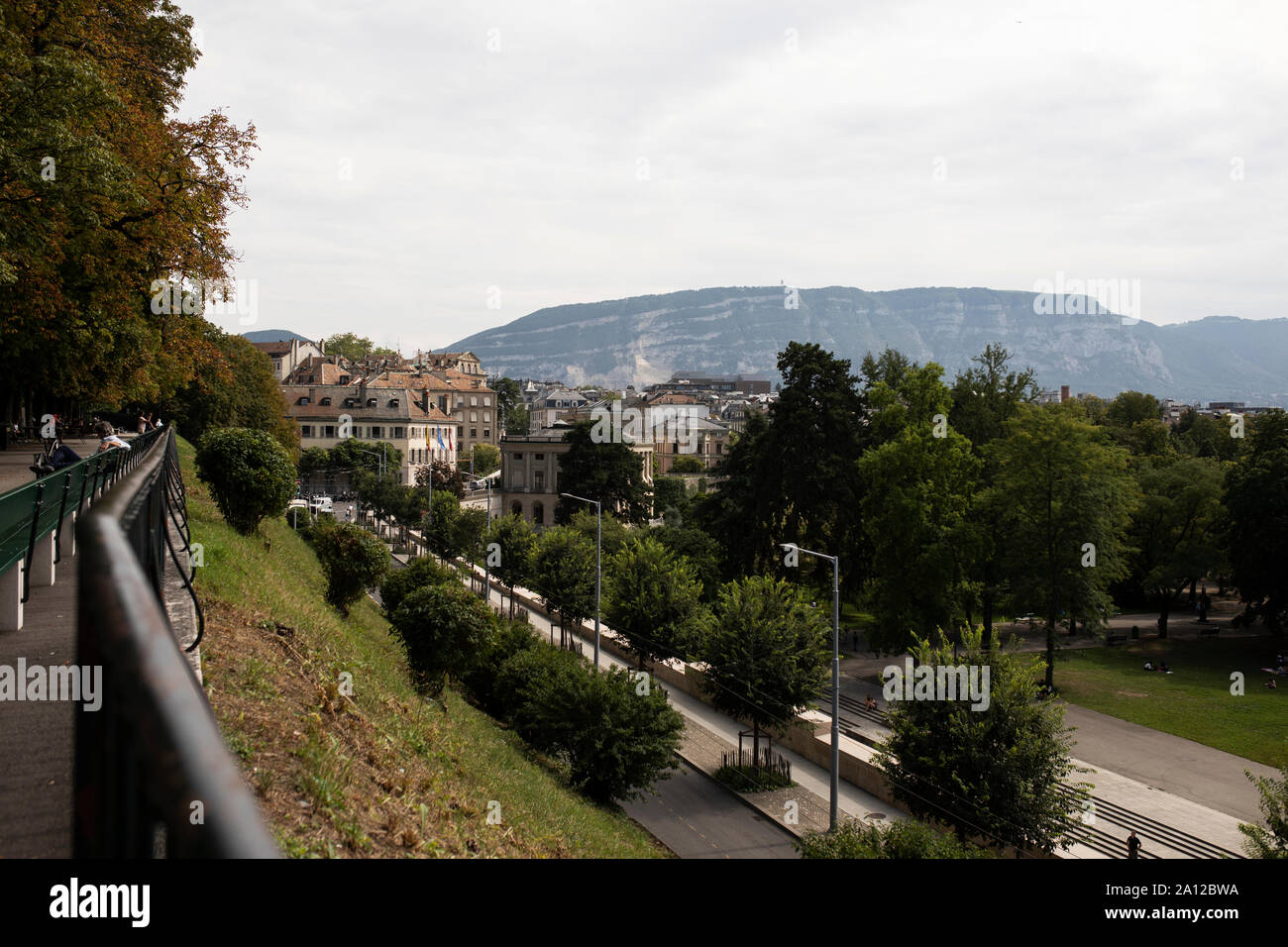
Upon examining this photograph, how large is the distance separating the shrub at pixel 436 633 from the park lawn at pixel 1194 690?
1097 inches

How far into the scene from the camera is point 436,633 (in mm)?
22641

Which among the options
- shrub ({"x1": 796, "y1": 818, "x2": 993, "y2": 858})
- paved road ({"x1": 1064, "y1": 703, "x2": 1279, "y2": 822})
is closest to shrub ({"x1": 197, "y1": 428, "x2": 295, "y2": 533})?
shrub ({"x1": 796, "y1": 818, "x2": 993, "y2": 858})

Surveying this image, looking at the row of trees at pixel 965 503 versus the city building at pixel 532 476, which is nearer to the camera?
the row of trees at pixel 965 503

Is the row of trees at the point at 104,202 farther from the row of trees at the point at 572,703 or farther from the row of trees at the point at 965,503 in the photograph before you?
the row of trees at the point at 965,503

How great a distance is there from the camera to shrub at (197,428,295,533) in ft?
71.3

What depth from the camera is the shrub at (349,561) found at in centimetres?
2508

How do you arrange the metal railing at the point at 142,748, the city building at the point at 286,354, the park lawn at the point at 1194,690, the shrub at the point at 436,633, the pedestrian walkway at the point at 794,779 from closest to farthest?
the metal railing at the point at 142,748 → the shrub at the point at 436,633 → the pedestrian walkway at the point at 794,779 → the park lawn at the point at 1194,690 → the city building at the point at 286,354

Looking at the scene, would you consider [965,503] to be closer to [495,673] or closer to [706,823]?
[706,823]

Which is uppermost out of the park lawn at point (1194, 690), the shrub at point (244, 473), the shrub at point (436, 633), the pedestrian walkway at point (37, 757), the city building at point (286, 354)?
the city building at point (286, 354)

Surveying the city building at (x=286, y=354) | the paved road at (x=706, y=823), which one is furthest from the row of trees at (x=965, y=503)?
the city building at (x=286, y=354)

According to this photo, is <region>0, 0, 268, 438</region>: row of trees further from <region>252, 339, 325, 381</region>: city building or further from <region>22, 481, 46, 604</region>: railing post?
<region>252, 339, 325, 381</region>: city building

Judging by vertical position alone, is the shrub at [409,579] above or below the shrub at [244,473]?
below
